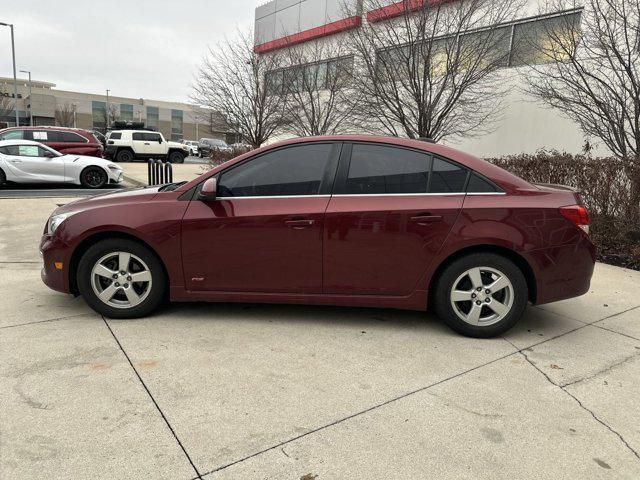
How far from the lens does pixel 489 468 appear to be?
91.3 inches

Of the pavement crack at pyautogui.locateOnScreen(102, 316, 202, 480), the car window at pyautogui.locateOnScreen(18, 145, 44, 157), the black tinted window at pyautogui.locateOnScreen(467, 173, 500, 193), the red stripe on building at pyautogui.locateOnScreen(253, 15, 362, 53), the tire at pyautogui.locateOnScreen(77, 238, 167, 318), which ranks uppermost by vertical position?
the red stripe on building at pyautogui.locateOnScreen(253, 15, 362, 53)

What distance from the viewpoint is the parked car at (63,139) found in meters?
17.1

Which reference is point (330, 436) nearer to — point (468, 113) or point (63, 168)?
point (468, 113)

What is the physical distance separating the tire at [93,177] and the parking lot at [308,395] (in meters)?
10.1

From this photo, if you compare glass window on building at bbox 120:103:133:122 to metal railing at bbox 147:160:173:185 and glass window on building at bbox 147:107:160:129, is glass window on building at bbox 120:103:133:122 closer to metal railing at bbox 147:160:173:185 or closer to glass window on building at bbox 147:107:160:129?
glass window on building at bbox 147:107:160:129

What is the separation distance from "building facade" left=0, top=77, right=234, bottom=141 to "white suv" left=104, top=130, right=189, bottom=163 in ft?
115

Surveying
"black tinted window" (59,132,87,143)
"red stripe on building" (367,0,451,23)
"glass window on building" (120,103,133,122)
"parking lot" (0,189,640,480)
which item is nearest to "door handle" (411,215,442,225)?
"parking lot" (0,189,640,480)

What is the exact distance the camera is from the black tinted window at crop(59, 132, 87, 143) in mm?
17391

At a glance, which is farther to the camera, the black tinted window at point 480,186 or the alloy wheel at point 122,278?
the alloy wheel at point 122,278

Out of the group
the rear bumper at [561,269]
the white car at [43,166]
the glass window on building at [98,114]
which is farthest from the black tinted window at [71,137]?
the glass window on building at [98,114]

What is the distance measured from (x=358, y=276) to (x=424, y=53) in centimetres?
770

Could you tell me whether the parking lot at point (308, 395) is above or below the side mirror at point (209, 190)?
below

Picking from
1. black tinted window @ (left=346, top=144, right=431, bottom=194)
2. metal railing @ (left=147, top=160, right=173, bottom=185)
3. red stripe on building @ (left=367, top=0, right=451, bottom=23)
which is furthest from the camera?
metal railing @ (left=147, top=160, right=173, bottom=185)

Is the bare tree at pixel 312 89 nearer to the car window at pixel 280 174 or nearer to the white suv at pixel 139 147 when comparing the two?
the car window at pixel 280 174
